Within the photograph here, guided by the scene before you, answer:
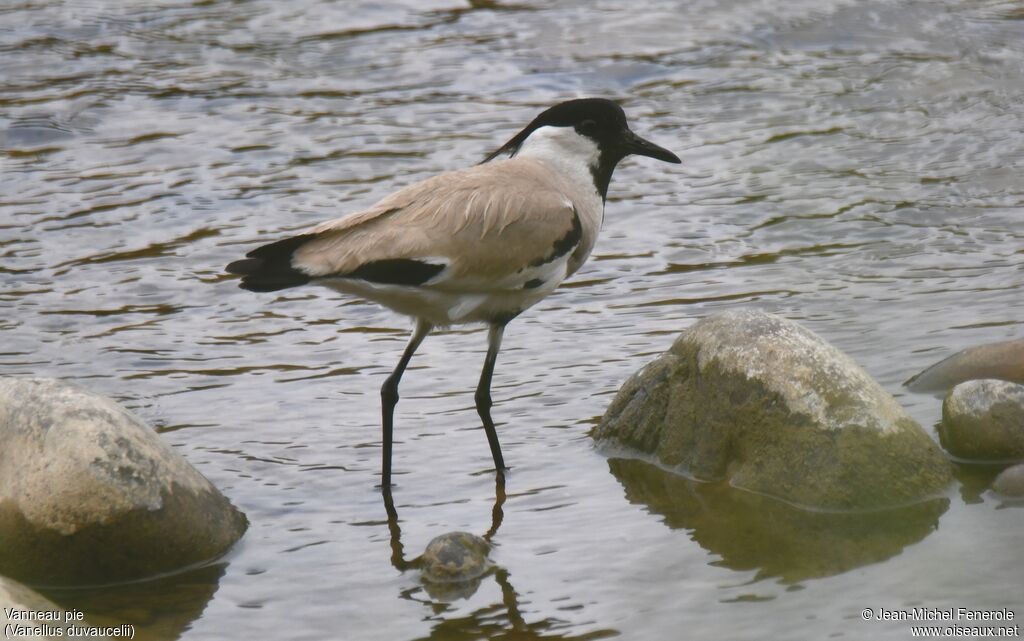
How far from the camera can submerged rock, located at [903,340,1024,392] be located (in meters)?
5.52

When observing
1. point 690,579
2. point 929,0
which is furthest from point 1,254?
point 929,0

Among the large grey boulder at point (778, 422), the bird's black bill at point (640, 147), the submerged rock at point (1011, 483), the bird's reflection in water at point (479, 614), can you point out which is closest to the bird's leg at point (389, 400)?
the bird's reflection in water at point (479, 614)

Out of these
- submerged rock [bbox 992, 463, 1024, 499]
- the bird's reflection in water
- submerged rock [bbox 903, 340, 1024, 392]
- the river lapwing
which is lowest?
the bird's reflection in water

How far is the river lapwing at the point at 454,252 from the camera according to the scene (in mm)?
5415

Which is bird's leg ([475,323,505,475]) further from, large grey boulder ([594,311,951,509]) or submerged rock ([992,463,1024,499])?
submerged rock ([992,463,1024,499])

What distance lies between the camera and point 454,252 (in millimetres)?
5555

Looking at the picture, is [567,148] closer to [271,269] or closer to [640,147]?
[640,147]

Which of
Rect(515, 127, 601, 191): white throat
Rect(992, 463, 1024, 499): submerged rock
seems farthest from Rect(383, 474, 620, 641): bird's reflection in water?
Rect(515, 127, 601, 191): white throat

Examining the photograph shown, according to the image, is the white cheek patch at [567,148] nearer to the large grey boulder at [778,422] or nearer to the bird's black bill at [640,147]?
the bird's black bill at [640,147]

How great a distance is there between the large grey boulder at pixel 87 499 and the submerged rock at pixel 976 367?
2.93m

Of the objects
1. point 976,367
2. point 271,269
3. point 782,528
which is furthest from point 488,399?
point 976,367

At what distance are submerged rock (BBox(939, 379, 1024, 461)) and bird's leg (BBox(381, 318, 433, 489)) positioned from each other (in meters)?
2.14

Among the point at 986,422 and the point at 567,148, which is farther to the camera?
the point at 567,148

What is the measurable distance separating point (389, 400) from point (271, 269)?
810mm
